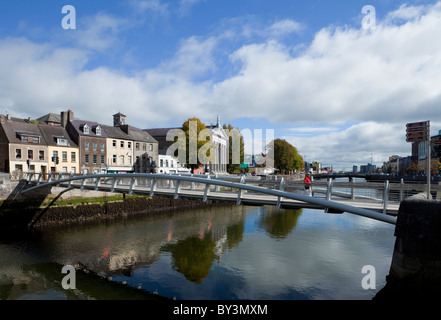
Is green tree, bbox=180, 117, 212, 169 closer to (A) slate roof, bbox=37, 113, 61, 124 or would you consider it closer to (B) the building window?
(B) the building window

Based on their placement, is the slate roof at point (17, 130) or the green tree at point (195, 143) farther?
the green tree at point (195, 143)

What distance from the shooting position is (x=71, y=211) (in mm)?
27422

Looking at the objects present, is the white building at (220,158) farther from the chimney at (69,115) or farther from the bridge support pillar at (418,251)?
the bridge support pillar at (418,251)

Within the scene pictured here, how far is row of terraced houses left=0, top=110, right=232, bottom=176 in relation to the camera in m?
35.5

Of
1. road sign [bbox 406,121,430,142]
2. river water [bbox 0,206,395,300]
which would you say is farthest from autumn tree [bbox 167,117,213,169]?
road sign [bbox 406,121,430,142]

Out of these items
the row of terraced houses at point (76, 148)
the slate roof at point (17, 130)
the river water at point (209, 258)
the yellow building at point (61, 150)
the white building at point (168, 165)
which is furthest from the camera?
the white building at point (168, 165)

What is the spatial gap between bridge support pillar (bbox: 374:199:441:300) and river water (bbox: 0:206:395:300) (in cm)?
300

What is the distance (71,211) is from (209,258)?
17.1 metres

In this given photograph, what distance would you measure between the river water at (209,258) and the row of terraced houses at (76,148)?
1114 centimetres

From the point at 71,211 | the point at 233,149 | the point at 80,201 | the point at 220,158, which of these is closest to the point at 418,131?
the point at 71,211

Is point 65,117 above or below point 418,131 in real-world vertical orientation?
above

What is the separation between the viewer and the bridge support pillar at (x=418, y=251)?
8930 mm

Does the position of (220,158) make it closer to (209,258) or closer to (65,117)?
(65,117)

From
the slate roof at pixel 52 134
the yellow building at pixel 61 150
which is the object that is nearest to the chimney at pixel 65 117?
the slate roof at pixel 52 134
